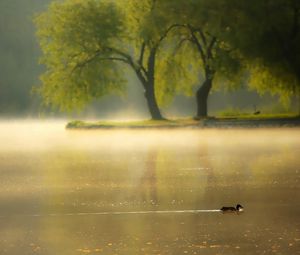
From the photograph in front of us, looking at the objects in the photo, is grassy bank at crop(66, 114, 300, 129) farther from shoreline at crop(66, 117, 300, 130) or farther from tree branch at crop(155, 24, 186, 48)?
tree branch at crop(155, 24, 186, 48)

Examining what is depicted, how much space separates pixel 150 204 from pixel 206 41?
48.2m

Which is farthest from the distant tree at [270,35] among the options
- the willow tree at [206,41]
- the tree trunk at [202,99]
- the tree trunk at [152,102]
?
the tree trunk at [152,102]

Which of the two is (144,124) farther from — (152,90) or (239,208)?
(239,208)

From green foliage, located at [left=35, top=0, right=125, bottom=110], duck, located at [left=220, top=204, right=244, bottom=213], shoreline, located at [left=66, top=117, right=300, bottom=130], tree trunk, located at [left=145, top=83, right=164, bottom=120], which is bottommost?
duck, located at [left=220, top=204, right=244, bottom=213]

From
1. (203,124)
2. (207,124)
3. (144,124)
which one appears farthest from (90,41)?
(207,124)

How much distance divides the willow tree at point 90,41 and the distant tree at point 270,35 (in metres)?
5.75

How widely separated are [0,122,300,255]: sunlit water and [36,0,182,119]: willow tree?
31880mm

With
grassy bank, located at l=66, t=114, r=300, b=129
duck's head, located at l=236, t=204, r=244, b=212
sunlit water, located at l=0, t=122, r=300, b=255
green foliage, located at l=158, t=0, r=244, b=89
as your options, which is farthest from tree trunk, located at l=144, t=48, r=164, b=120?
duck's head, located at l=236, t=204, r=244, b=212

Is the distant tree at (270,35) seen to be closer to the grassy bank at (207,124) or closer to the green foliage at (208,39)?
the green foliage at (208,39)

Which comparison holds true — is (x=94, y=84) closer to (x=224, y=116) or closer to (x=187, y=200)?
(x=224, y=116)

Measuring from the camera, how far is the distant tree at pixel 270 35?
181 feet

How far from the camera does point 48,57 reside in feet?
202

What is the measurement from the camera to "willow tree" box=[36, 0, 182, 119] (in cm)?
5931

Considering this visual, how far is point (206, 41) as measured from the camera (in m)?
62.1
